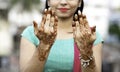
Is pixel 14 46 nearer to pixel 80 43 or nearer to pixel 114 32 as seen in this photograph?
pixel 114 32

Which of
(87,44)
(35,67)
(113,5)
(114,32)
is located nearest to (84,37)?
(87,44)

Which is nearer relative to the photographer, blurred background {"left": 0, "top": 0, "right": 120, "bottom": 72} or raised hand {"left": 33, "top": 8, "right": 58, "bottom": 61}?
raised hand {"left": 33, "top": 8, "right": 58, "bottom": 61}

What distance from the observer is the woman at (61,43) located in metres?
5.02

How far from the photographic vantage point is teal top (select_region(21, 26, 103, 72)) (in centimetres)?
544

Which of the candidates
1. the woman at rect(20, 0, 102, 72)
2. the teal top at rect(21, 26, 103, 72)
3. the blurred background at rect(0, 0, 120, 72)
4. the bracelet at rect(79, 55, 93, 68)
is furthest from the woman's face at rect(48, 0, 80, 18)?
the blurred background at rect(0, 0, 120, 72)

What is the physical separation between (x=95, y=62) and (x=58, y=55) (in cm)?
32

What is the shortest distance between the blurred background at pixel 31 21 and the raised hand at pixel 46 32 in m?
35.7

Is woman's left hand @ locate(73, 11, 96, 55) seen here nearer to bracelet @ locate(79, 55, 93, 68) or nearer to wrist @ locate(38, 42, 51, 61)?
bracelet @ locate(79, 55, 93, 68)

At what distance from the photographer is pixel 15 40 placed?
75.1 m

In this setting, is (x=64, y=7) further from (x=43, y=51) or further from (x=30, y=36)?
(x=43, y=51)

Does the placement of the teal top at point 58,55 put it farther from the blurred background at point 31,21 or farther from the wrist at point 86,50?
the blurred background at point 31,21

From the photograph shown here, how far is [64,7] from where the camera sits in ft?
17.9

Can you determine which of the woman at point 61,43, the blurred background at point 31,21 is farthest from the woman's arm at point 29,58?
the blurred background at point 31,21

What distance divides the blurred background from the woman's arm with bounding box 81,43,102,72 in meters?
35.3
